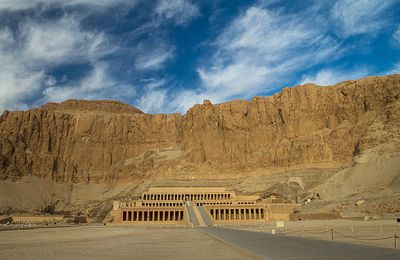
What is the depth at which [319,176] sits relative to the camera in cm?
11250

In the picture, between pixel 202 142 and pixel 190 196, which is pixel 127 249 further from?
pixel 202 142

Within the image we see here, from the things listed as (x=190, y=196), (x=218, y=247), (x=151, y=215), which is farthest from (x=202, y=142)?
(x=218, y=247)

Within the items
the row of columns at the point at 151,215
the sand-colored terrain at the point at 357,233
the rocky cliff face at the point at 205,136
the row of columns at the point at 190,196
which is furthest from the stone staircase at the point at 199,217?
the rocky cliff face at the point at 205,136

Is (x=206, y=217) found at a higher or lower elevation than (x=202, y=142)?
lower

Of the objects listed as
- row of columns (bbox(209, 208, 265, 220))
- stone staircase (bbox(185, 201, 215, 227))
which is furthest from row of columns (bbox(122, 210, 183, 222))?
row of columns (bbox(209, 208, 265, 220))

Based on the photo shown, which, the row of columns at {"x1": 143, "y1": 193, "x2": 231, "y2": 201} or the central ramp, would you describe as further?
the row of columns at {"x1": 143, "y1": 193, "x2": 231, "y2": 201}

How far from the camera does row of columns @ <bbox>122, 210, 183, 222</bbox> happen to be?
71.9 metres

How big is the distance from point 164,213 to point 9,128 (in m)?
104

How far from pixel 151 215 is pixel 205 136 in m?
79.2

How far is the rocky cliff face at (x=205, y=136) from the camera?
408 ft

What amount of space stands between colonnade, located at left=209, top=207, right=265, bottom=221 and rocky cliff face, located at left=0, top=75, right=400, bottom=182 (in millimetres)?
52630

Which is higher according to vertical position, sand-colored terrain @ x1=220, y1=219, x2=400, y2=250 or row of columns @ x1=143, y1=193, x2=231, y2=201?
row of columns @ x1=143, y1=193, x2=231, y2=201

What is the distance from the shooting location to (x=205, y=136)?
150 m

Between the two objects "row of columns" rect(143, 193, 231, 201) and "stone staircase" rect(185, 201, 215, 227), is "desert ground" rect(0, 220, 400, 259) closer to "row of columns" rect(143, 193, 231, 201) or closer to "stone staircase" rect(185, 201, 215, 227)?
"stone staircase" rect(185, 201, 215, 227)
